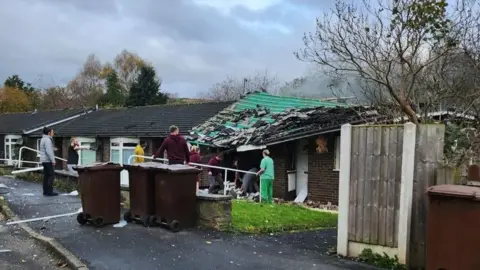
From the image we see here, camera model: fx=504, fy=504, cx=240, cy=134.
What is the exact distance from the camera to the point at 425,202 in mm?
6359

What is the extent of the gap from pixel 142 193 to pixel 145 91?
39.3 m

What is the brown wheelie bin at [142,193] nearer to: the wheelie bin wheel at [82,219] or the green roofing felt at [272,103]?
the wheelie bin wheel at [82,219]

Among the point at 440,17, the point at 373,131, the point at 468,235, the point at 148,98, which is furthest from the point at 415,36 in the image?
the point at 148,98

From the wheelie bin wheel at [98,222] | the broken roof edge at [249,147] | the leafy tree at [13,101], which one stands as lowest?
the wheelie bin wheel at [98,222]

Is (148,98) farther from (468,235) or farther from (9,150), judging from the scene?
(468,235)

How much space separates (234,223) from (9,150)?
29251 millimetres

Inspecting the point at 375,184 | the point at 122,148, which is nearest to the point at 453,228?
the point at 375,184

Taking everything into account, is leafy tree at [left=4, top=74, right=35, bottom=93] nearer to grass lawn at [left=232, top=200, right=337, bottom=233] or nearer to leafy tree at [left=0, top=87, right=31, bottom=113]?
leafy tree at [left=0, top=87, right=31, bottom=113]

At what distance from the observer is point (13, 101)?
60219 millimetres

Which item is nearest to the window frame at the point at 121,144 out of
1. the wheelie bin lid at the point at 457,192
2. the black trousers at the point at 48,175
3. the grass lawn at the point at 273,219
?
the black trousers at the point at 48,175

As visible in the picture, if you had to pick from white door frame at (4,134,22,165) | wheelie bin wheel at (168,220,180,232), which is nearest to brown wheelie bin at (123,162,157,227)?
wheelie bin wheel at (168,220,180,232)

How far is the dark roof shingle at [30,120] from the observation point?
1304 inches

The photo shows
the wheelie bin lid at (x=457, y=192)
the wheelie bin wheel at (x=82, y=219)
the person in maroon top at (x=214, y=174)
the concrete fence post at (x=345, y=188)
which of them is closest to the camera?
the wheelie bin lid at (x=457, y=192)

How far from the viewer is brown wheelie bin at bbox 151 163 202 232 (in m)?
8.53
